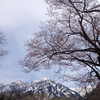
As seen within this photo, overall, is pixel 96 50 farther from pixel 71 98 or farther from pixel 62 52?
pixel 71 98

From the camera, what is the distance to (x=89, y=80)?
6469 mm

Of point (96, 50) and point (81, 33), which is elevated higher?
point (81, 33)

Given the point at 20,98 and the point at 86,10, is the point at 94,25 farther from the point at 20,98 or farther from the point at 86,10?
the point at 20,98

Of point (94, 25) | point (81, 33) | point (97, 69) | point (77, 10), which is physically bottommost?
point (97, 69)

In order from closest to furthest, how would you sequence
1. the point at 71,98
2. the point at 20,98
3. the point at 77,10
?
1. the point at 77,10
2. the point at 20,98
3. the point at 71,98

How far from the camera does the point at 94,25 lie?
651cm

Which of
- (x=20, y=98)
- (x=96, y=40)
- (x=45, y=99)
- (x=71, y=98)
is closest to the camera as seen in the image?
(x=96, y=40)

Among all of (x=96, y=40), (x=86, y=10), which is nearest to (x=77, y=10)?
(x=86, y=10)

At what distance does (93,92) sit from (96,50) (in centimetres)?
283

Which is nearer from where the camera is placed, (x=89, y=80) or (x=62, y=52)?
(x=62, y=52)

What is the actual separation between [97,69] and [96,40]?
1694 mm

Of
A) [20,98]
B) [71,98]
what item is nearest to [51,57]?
[20,98]

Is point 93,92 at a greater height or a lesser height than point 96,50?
lesser

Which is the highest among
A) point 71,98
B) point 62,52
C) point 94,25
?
point 94,25
